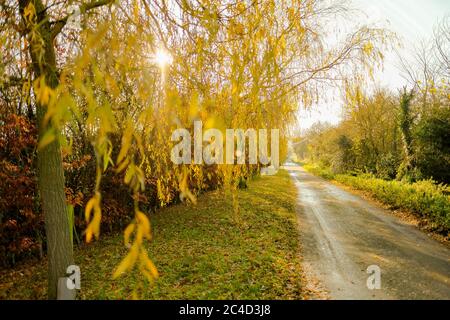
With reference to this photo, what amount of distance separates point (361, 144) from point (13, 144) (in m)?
20.6

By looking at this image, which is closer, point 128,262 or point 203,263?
point 128,262

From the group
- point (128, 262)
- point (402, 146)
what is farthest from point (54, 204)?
point (402, 146)

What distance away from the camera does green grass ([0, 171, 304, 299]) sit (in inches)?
164

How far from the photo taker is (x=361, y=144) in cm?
2112

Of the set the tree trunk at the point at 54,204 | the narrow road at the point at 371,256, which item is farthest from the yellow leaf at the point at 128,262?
the narrow road at the point at 371,256

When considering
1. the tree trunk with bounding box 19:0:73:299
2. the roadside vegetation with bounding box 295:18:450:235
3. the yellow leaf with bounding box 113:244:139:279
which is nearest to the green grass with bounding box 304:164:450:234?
the roadside vegetation with bounding box 295:18:450:235

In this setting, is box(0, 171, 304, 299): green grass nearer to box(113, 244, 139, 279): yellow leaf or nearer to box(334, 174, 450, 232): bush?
box(113, 244, 139, 279): yellow leaf

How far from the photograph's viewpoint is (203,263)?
5129 mm

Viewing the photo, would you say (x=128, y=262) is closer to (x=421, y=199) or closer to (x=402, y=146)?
(x=421, y=199)

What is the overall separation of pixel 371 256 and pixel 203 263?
307 cm

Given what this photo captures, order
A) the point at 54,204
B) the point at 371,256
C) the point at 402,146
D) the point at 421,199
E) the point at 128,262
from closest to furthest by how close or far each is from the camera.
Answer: the point at 128,262 < the point at 54,204 < the point at 371,256 < the point at 421,199 < the point at 402,146

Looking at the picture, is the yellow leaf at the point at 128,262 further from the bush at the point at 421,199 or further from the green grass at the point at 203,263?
the bush at the point at 421,199

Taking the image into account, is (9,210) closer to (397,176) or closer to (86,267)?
(86,267)

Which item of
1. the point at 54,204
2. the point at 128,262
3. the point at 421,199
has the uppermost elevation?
the point at 128,262
